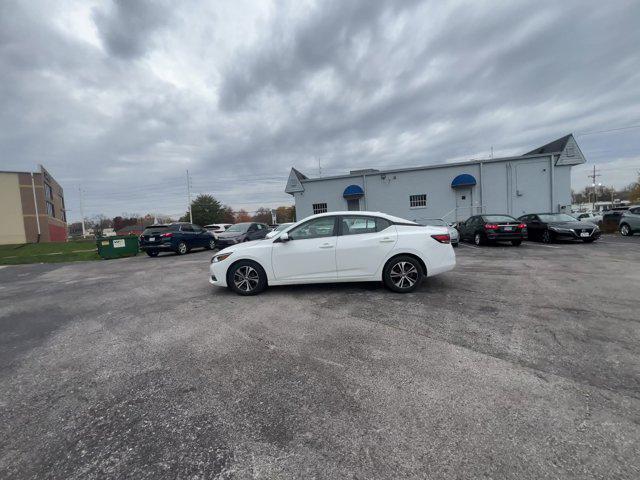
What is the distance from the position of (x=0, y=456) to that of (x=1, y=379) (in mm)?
1540

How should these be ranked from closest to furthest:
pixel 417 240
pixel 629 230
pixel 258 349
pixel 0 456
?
pixel 0 456 → pixel 258 349 → pixel 417 240 → pixel 629 230

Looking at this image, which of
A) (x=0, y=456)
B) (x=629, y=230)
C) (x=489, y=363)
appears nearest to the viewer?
(x=0, y=456)

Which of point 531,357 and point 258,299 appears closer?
point 531,357

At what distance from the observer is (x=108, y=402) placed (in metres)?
2.57

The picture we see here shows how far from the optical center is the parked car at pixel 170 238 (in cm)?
1469

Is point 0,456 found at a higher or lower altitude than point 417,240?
lower

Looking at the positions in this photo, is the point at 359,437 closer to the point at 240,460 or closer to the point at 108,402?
the point at 240,460

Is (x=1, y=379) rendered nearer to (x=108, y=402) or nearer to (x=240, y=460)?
(x=108, y=402)

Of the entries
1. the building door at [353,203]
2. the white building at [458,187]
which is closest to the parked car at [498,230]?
the white building at [458,187]

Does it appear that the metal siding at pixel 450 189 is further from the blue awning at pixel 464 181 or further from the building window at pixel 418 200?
the blue awning at pixel 464 181

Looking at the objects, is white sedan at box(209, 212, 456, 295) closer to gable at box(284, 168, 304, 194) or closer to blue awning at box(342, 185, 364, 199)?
blue awning at box(342, 185, 364, 199)

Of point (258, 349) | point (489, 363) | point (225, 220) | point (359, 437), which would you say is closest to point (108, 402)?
point (258, 349)

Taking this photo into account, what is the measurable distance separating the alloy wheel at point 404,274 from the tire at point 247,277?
2423 millimetres

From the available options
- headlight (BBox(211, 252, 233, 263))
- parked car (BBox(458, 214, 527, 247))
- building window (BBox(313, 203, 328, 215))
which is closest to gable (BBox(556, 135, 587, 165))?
parked car (BBox(458, 214, 527, 247))
